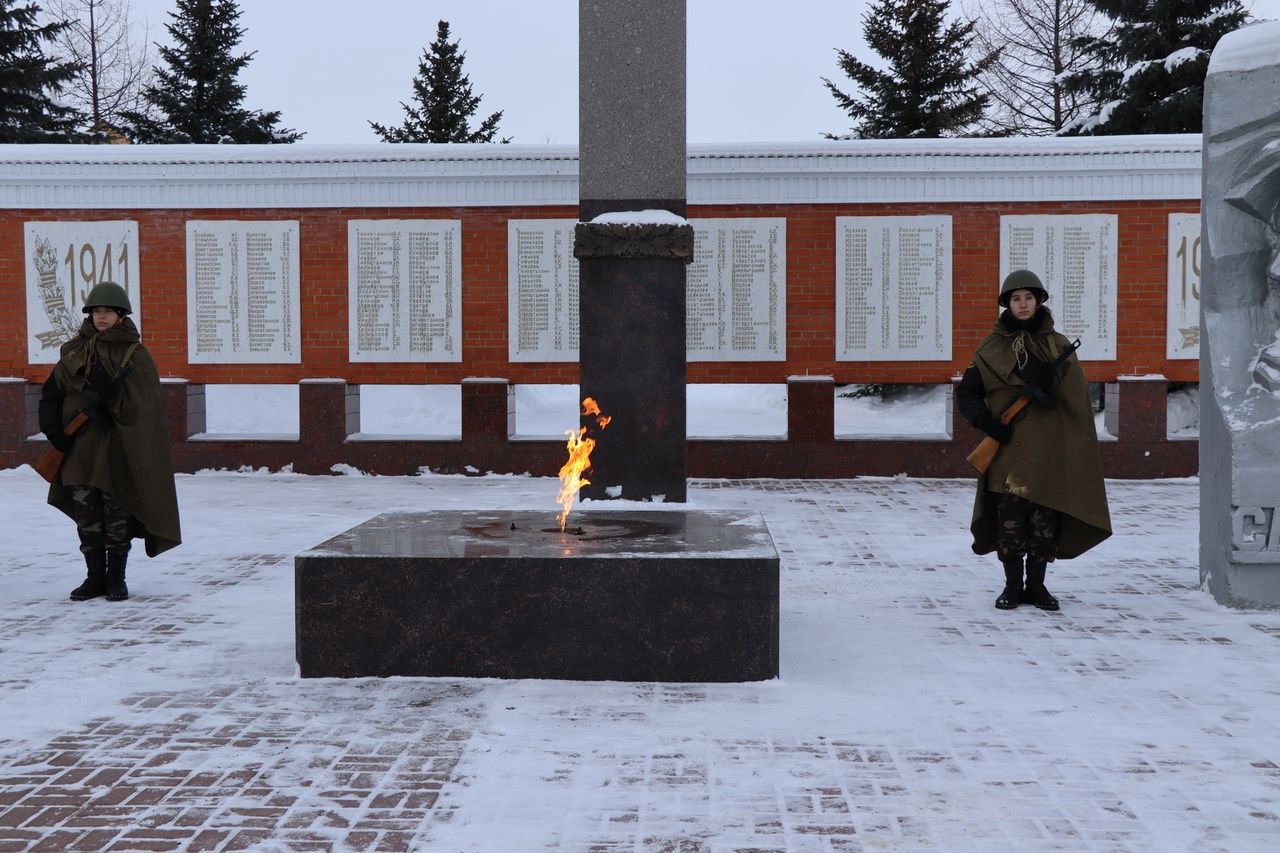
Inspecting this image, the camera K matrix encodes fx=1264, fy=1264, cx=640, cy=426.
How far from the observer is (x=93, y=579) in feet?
23.6

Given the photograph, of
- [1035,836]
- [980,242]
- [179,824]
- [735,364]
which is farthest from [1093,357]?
[179,824]

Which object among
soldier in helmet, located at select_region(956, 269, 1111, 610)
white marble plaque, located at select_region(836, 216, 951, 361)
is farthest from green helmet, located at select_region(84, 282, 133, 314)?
white marble plaque, located at select_region(836, 216, 951, 361)

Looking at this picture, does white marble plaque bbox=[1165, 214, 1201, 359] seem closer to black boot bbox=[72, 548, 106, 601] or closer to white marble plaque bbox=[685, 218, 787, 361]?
white marble plaque bbox=[685, 218, 787, 361]

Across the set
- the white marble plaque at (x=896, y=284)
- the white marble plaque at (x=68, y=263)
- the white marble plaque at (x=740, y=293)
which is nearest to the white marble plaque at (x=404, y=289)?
the white marble plaque at (x=68, y=263)

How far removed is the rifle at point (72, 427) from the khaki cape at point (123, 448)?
0.03 meters

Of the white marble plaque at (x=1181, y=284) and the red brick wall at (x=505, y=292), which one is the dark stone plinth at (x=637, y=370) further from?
the white marble plaque at (x=1181, y=284)

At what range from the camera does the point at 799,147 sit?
13188 millimetres

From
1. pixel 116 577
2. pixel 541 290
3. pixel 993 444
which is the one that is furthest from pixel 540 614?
pixel 541 290

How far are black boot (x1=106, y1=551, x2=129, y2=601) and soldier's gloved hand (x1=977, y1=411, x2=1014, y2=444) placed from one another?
480cm

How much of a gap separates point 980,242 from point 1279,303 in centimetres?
626

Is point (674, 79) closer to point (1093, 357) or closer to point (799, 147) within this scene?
point (799, 147)

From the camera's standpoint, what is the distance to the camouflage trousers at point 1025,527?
6754 mm

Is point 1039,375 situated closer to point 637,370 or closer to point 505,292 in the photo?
A: point 637,370

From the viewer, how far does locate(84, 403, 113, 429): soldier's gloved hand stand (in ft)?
23.0
